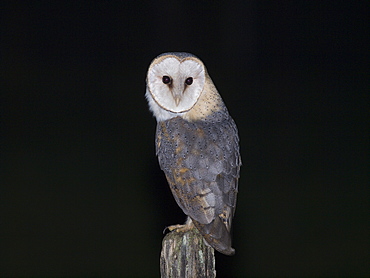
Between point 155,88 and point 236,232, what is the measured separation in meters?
2.40

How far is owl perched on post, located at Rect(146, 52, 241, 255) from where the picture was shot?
1885 mm

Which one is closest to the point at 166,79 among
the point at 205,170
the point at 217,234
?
the point at 205,170

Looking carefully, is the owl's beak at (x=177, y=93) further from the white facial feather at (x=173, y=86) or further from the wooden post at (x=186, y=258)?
the wooden post at (x=186, y=258)

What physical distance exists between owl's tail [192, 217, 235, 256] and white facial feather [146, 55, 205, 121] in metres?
0.48

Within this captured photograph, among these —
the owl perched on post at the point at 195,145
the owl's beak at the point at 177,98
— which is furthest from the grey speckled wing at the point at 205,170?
the owl's beak at the point at 177,98

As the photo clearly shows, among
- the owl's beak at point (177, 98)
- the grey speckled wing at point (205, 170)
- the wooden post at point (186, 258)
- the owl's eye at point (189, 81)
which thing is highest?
the owl's eye at point (189, 81)

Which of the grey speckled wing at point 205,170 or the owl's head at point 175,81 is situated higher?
the owl's head at point 175,81

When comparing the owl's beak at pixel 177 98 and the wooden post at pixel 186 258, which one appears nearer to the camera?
the wooden post at pixel 186 258

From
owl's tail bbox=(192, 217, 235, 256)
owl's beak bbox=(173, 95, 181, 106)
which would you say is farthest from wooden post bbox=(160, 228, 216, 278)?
owl's beak bbox=(173, 95, 181, 106)

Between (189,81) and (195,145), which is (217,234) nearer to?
(195,145)

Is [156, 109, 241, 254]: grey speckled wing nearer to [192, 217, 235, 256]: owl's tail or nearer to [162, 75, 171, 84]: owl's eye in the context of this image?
[192, 217, 235, 256]: owl's tail

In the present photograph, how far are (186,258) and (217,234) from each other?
Result: 0.17 meters

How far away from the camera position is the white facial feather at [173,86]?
1.87 metres

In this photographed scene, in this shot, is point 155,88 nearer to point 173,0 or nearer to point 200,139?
point 200,139
